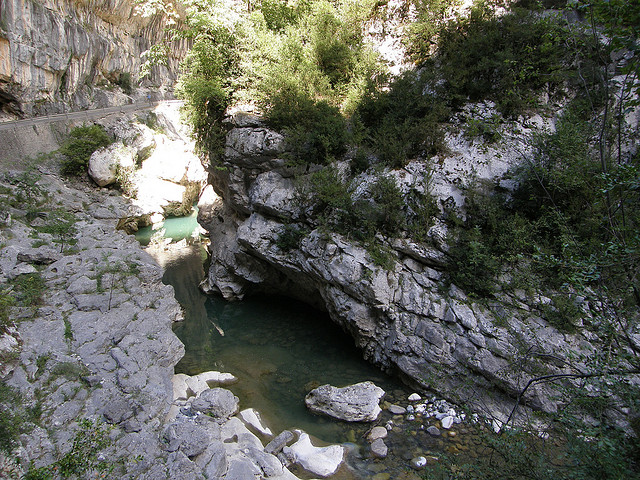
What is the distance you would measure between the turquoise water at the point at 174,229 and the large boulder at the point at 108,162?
3.23 metres

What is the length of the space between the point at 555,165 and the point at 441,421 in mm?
5931

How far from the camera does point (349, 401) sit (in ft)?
23.5

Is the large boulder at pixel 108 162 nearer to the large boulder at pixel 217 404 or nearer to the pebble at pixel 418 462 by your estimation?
the large boulder at pixel 217 404

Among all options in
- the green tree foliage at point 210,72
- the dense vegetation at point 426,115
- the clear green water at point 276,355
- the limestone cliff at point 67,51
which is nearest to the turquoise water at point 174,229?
the clear green water at point 276,355

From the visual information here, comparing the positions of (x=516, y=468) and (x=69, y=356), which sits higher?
(x=516, y=468)

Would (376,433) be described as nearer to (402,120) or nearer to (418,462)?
(418,462)

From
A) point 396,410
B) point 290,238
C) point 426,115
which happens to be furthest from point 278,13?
point 396,410

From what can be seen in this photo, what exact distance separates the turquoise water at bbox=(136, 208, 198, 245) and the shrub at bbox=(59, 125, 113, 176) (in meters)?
4.31

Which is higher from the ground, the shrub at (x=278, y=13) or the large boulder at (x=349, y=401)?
the shrub at (x=278, y=13)

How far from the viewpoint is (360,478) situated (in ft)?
19.0

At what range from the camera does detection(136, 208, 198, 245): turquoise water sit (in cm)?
1895

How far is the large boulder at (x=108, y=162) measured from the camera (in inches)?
720

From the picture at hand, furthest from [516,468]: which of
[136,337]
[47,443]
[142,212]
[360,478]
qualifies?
[142,212]

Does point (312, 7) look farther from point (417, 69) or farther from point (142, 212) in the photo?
point (142, 212)
